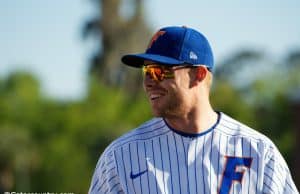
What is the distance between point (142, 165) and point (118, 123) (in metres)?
37.8

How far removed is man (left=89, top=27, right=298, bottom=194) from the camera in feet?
15.0

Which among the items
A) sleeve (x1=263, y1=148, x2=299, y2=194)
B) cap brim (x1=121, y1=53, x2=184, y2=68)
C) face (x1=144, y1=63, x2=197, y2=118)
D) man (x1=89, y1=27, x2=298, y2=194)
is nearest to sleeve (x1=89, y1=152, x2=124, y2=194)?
man (x1=89, y1=27, x2=298, y2=194)

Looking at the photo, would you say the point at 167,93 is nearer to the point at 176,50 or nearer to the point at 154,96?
the point at 154,96

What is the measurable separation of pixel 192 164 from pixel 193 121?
0.61 feet

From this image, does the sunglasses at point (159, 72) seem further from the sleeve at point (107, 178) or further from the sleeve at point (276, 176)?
the sleeve at point (276, 176)

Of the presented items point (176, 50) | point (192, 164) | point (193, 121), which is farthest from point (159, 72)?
point (192, 164)

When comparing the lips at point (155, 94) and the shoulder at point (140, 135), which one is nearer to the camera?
the lips at point (155, 94)

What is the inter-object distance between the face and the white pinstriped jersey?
0.13 meters

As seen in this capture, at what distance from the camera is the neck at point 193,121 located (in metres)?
4.61

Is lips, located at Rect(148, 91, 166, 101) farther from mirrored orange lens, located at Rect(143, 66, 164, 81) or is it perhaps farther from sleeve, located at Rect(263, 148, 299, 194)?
sleeve, located at Rect(263, 148, 299, 194)

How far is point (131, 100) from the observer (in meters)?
48.1

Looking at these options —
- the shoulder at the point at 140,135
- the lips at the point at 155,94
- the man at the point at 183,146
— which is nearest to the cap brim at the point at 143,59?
the man at the point at 183,146

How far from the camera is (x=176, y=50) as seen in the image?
4.67 metres

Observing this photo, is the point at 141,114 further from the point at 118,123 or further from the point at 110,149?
the point at 110,149
